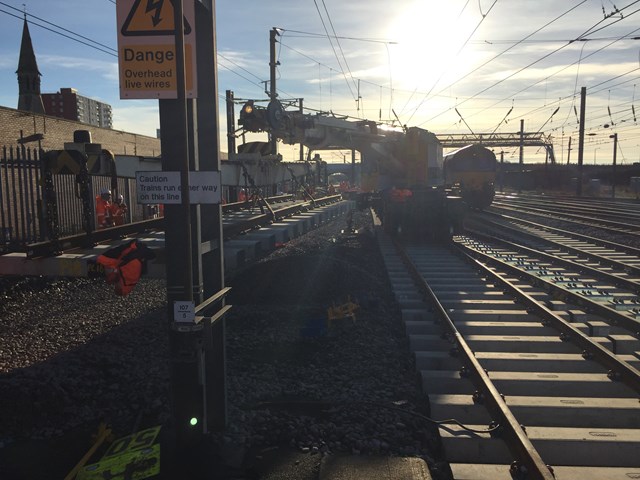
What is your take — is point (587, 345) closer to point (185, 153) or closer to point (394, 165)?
point (185, 153)

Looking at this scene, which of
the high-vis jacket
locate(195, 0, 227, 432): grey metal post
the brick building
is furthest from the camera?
the brick building

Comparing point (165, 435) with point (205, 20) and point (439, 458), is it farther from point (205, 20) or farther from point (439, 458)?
point (205, 20)

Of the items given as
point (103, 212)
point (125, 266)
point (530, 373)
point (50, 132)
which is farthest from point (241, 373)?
point (50, 132)

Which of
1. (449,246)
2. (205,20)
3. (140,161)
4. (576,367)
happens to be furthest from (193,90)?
(449,246)

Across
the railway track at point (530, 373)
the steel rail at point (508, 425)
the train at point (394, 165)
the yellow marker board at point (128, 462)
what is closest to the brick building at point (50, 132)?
the train at point (394, 165)

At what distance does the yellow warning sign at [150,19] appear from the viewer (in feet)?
13.0

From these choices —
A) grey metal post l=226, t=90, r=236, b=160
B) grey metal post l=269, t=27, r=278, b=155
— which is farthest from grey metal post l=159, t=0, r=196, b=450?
grey metal post l=269, t=27, r=278, b=155

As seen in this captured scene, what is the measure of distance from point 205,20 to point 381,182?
15.4 meters

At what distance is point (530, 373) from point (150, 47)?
4.84 m

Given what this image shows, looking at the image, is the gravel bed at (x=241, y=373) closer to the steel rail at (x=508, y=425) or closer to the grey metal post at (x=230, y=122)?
the steel rail at (x=508, y=425)

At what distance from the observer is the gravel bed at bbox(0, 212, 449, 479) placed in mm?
4434

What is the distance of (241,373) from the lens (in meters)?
5.82

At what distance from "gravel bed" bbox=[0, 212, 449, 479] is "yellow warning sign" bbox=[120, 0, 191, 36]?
3257 millimetres

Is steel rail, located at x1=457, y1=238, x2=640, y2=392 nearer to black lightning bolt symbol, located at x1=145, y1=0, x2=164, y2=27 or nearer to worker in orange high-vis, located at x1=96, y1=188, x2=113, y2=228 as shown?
black lightning bolt symbol, located at x1=145, y1=0, x2=164, y2=27
